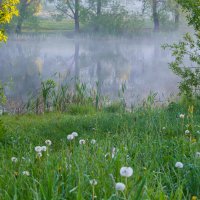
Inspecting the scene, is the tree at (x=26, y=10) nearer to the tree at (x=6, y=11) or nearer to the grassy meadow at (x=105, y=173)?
the tree at (x=6, y=11)

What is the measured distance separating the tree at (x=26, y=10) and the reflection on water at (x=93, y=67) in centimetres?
273

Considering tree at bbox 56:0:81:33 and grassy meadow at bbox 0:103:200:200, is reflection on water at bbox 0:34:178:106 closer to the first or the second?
tree at bbox 56:0:81:33

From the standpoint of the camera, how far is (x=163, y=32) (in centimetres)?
4419

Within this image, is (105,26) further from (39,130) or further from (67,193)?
(67,193)

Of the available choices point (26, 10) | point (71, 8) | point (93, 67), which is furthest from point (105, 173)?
point (71, 8)

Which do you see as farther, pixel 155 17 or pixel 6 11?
pixel 155 17

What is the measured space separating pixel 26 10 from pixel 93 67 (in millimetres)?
18859

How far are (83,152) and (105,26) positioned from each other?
3922 centimetres

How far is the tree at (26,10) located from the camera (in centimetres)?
3961

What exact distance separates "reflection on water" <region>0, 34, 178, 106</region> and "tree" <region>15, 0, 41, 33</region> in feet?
8.95

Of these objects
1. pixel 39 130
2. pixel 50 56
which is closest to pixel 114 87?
pixel 39 130

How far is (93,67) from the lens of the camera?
2325cm

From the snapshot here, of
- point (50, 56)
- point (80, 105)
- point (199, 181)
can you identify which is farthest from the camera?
point (50, 56)

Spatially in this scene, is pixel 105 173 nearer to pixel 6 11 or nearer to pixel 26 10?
pixel 6 11
